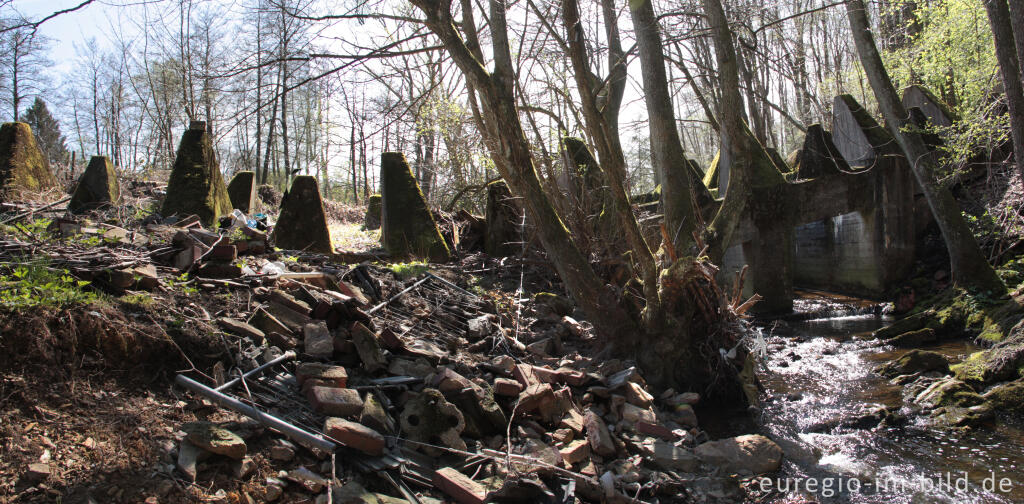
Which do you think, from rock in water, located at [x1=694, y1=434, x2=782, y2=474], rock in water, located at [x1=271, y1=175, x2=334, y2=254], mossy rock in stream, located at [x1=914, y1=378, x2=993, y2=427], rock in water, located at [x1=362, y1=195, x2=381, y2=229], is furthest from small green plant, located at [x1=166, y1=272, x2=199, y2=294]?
rock in water, located at [x1=362, y1=195, x2=381, y2=229]

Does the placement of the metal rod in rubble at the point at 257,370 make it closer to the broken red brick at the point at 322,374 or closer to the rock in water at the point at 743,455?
the broken red brick at the point at 322,374

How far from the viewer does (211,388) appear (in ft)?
11.0

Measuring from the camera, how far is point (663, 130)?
25.9ft

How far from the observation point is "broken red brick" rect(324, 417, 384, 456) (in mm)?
3211

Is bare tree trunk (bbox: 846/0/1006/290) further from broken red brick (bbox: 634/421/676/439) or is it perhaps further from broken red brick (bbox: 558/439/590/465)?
broken red brick (bbox: 558/439/590/465)

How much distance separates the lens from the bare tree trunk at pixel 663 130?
24.9ft

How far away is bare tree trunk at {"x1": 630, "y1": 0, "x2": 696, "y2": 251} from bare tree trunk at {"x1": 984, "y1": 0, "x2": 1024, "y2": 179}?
3926 millimetres

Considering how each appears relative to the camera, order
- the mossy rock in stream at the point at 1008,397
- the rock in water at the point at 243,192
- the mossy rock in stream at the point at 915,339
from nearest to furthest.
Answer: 1. the mossy rock in stream at the point at 1008,397
2. the mossy rock in stream at the point at 915,339
3. the rock in water at the point at 243,192

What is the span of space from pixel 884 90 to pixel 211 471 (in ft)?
35.7

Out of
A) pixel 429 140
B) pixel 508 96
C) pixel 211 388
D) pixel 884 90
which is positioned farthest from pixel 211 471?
pixel 429 140

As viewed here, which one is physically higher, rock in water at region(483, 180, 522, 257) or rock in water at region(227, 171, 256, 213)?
rock in water at region(227, 171, 256, 213)

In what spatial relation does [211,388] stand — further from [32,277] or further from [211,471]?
[32,277]

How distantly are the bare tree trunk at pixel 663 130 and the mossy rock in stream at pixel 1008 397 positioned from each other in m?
3.40

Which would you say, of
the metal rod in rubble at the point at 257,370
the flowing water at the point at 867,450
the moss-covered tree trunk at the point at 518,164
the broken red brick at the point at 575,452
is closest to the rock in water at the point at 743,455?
the flowing water at the point at 867,450
